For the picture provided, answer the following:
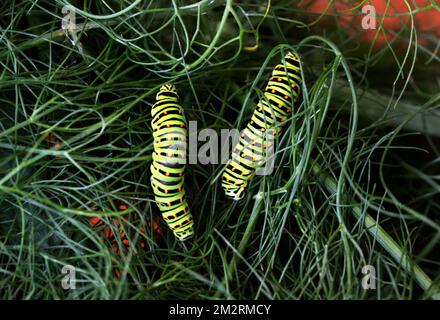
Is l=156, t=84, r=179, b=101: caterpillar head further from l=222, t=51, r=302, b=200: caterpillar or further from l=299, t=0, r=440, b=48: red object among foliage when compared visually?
l=299, t=0, r=440, b=48: red object among foliage

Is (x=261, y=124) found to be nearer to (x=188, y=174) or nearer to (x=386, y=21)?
(x=188, y=174)

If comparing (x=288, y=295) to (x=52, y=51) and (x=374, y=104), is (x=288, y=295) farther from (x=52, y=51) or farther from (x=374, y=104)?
(x=52, y=51)

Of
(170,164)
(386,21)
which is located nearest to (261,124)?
(170,164)

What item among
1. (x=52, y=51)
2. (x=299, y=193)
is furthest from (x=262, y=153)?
(x=52, y=51)

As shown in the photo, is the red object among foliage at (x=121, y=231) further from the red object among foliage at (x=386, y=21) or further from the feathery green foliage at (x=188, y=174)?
the red object among foliage at (x=386, y=21)

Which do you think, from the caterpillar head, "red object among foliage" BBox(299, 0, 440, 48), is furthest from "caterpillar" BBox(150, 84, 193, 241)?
"red object among foliage" BBox(299, 0, 440, 48)
